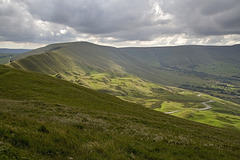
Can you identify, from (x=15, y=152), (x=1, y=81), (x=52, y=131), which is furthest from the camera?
(x=1, y=81)

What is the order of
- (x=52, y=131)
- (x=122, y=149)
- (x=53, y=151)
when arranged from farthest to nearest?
(x=52, y=131), (x=122, y=149), (x=53, y=151)

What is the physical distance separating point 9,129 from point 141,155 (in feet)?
27.1

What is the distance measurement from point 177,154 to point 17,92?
39443 millimetres

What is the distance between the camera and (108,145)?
1002cm

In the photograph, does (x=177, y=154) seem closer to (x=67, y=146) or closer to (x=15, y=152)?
(x=67, y=146)

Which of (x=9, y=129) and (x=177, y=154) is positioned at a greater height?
(x=9, y=129)

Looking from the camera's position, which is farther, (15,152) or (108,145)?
(108,145)

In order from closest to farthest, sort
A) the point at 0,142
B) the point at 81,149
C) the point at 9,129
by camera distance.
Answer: the point at 0,142
the point at 81,149
the point at 9,129

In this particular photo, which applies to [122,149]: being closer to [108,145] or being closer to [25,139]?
[108,145]

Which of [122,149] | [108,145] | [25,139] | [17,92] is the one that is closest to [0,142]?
[25,139]

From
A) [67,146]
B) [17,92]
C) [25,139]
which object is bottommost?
[17,92]

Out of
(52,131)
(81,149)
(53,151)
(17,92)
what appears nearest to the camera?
(53,151)

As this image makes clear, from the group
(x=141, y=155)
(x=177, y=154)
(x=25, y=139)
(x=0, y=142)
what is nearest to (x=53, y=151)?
(x=25, y=139)

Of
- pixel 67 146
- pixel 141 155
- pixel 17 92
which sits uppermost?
pixel 67 146
